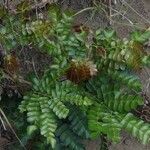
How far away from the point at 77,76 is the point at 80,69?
5cm

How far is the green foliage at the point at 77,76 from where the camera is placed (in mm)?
2666

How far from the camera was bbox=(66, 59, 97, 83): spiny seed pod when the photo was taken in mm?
2719

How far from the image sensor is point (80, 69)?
2719 mm

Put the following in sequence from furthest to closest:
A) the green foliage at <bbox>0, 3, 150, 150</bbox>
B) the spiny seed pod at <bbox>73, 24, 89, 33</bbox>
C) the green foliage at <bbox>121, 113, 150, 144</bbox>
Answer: the spiny seed pod at <bbox>73, 24, 89, 33</bbox> → the green foliage at <bbox>0, 3, 150, 150</bbox> → the green foliage at <bbox>121, 113, 150, 144</bbox>

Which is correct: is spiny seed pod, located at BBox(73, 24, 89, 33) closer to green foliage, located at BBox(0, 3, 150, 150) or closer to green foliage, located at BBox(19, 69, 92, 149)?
green foliage, located at BBox(0, 3, 150, 150)

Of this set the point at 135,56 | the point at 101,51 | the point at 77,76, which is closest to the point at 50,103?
the point at 77,76

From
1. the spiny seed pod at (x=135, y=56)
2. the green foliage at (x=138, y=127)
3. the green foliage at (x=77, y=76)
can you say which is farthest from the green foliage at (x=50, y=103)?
the spiny seed pod at (x=135, y=56)

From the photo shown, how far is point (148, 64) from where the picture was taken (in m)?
2.70

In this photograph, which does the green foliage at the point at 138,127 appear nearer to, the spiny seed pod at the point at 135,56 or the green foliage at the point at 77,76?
the green foliage at the point at 77,76

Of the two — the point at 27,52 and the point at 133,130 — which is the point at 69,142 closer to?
the point at 133,130

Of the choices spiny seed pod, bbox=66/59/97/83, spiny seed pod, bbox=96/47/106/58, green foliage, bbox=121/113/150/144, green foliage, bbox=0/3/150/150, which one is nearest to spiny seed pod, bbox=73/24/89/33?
green foliage, bbox=0/3/150/150

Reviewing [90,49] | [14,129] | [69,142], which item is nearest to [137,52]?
[90,49]

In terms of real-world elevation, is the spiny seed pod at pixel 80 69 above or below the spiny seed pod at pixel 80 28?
below

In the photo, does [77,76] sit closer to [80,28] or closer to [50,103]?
[50,103]
